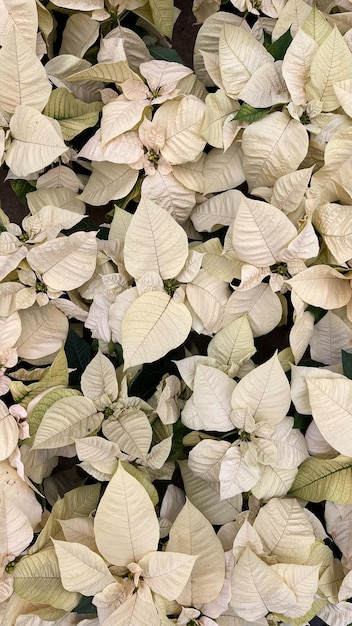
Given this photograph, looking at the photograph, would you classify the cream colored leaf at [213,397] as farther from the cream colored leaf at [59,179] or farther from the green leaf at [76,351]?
the cream colored leaf at [59,179]

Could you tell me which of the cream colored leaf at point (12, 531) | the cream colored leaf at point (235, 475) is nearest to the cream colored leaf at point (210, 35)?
the cream colored leaf at point (235, 475)

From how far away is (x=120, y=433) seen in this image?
33.9 inches

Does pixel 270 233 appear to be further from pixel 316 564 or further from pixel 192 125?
pixel 316 564

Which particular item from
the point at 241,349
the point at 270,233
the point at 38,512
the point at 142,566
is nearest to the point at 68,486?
the point at 38,512

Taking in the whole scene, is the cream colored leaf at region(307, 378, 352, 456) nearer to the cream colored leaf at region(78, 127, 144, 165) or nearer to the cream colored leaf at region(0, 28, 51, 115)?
the cream colored leaf at region(78, 127, 144, 165)

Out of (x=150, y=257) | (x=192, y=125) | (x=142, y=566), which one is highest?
(x=192, y=125)

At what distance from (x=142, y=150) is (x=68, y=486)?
0.50 meters

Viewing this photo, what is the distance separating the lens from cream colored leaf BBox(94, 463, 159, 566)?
78 cm

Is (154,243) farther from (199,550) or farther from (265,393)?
(199,550)

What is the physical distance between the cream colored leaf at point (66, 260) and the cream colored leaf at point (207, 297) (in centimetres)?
14

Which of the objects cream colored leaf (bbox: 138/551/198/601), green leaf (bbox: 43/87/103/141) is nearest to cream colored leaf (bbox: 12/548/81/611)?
cream colored leaf (bbox: 138/551/198/601)

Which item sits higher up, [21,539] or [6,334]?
[6,334]

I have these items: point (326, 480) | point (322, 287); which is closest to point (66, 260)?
point (322, 287)

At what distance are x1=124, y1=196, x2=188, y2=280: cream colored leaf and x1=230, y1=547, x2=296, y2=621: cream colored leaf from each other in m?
0.36
